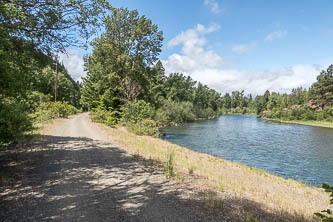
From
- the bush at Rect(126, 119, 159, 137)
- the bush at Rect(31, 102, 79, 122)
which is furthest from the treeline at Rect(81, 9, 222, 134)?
the bush at Rect(31, 102, 79, 122)

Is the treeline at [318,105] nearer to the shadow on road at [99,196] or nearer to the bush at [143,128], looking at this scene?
the bush at [143,128]

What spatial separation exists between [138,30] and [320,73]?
91034 millimetres

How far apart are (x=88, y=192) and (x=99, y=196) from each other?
0.44 meters

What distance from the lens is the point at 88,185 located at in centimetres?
580

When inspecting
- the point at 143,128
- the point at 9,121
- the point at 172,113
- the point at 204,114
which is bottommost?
the point at 143,128

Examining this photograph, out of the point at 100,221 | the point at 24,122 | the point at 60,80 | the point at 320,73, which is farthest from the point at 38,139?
the point at 320,73

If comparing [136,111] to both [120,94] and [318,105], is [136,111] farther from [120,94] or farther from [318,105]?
[318,105]

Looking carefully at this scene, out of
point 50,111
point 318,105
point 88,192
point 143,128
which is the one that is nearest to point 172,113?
point 143,128

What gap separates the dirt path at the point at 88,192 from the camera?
423 cm

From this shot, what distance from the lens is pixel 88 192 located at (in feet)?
17.5

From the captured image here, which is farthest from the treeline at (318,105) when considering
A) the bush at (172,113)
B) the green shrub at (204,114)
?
the bush at (172,113)

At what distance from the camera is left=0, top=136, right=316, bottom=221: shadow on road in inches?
167

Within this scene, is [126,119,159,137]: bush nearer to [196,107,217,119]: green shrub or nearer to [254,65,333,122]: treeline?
[196,107,217,119]: green shrub

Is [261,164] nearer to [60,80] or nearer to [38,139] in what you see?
[38,139]
